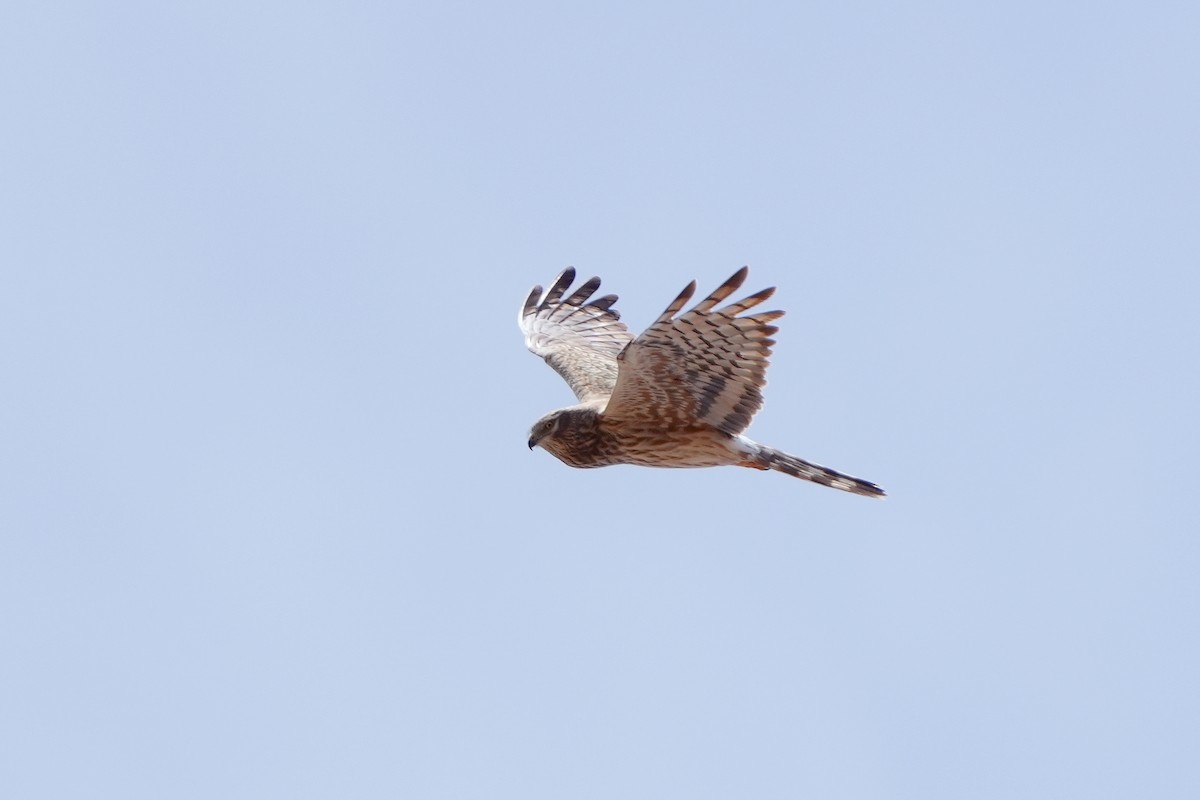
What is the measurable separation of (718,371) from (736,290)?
0.61 m

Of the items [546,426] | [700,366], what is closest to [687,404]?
[700,366]

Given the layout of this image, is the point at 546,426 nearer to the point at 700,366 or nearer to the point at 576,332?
the point at 700,366

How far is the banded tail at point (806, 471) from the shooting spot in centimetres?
1041

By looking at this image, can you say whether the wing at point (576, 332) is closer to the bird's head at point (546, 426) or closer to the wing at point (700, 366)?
the bird's head at point (546, 426)

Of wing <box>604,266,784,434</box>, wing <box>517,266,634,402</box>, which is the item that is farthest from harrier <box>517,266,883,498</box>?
wing <box>517,266,634,402</box>

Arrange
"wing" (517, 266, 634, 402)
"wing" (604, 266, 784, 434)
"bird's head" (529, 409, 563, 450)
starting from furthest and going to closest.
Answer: "wing" (517, 266, 634, 402)
"bird's head" (529, 409, 563, 450)
"wing" (604, 266, 784, 434)

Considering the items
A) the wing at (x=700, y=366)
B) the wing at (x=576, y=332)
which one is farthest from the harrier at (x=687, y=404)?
the wing at (x=576, y=332)

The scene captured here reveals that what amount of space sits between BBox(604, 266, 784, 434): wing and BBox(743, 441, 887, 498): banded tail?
1.00ft

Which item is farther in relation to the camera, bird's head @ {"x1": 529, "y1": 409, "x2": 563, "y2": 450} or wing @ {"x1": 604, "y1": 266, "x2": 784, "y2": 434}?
bird's head @ {"x1": 529, "y1": 409, "x2": 563, "y2": 450}

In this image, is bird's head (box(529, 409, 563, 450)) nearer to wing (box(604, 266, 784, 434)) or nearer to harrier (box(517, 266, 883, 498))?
harrier (box(517, 266, 883, 498))

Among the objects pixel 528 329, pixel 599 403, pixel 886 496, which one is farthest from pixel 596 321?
pixel 886 496

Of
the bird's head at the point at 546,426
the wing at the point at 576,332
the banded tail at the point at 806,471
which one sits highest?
the wing at the point at 576,332

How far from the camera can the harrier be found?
31.7 ft

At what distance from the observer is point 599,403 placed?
1091 centimetres
